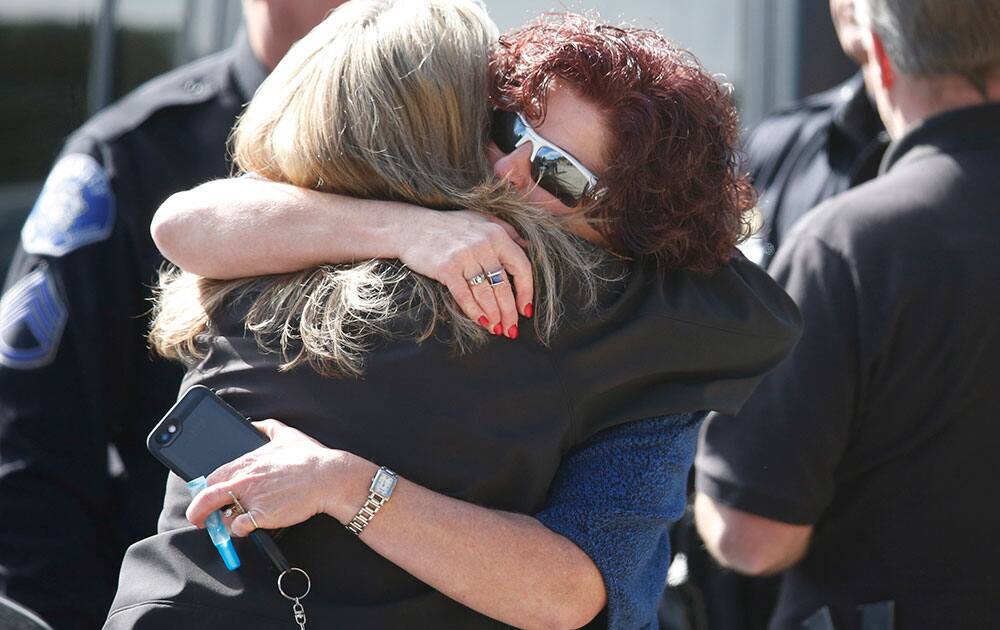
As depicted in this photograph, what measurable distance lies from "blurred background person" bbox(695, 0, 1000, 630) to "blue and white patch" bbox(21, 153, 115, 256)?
1153 millimetres

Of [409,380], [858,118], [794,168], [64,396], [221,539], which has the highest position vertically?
[409,380]

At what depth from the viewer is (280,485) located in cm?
124

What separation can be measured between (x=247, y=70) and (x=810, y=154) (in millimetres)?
1451

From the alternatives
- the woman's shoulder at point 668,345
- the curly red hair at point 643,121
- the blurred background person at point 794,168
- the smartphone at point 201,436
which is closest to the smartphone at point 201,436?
the smartphone at point 201,436

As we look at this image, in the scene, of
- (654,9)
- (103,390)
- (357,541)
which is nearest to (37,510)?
(103,390)

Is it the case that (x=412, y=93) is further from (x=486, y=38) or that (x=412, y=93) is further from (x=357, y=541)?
(x=357, y=541)

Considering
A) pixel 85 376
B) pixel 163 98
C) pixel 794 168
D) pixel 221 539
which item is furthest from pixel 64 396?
pixel 794 168

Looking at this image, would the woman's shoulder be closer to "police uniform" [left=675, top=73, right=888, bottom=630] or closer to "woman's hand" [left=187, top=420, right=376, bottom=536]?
"woman's hand" [left=187, top=420, right=376, bottom=536]

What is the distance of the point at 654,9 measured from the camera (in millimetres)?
3098

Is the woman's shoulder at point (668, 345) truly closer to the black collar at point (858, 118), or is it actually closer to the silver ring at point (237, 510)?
the silver ring at point (237, 510)

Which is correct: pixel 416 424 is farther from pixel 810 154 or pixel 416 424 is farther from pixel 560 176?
pixel 810 154

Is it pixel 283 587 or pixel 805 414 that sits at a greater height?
pixel 283 587

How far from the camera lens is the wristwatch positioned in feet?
4.09

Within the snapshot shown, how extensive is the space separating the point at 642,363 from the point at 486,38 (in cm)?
46
